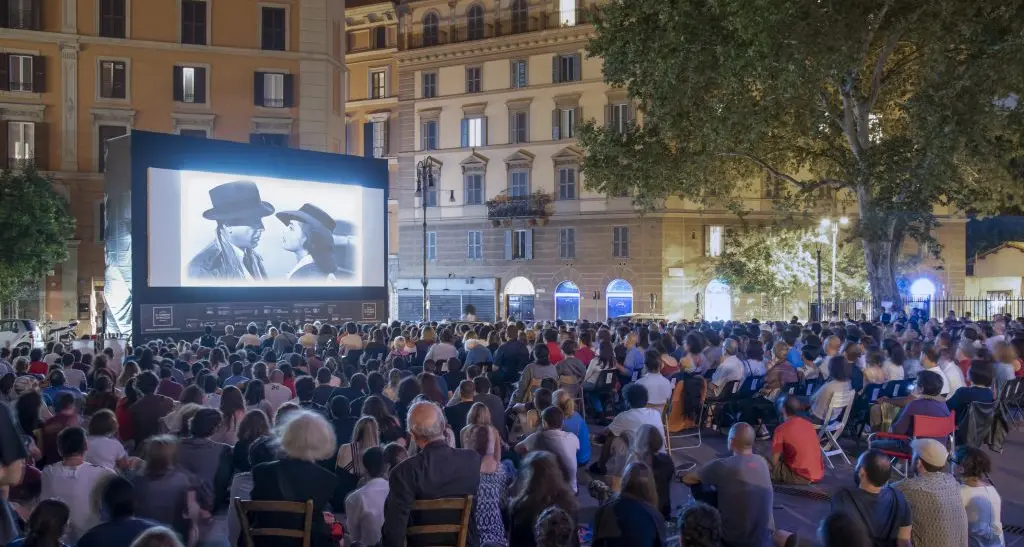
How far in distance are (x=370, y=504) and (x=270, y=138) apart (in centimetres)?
3275

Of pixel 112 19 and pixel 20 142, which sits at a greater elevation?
pixel 112 19

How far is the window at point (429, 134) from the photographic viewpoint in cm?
4511

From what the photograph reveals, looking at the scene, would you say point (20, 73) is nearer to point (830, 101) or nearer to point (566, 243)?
point (566, 243)

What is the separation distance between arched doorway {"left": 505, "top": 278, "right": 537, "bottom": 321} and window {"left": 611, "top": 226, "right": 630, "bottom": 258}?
174 inches

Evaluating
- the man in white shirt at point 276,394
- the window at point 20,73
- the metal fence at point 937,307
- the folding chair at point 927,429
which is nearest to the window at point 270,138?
the window at point 20,73

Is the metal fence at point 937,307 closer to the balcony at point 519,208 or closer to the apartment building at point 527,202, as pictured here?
the apartment building at point 527,202

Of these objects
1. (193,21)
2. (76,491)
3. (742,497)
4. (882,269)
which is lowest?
(742,497)

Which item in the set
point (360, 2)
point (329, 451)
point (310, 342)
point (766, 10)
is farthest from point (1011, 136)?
point (360, 2)

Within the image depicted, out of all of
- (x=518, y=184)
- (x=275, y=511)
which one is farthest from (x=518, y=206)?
(x=275, y=511)

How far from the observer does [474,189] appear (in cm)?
4419

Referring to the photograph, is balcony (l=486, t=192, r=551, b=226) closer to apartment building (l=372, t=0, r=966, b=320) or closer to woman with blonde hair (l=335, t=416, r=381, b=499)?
apartment building (l=372, t=0, r=966, b=320)

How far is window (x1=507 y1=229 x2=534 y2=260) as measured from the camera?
42.6 m

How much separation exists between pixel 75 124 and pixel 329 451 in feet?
112

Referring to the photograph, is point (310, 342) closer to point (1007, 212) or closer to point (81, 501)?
point (81, 501)
